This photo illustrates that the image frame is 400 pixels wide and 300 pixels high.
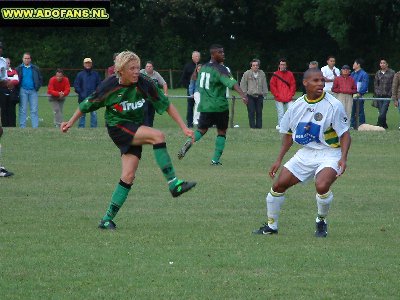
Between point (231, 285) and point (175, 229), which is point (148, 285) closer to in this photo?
point (231, 285)

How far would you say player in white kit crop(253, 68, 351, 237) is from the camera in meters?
9.66

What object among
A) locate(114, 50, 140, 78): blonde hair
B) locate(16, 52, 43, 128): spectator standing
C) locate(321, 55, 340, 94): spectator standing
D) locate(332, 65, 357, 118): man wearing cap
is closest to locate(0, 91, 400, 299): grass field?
locate(114, 50, 140, 78): blonde hair

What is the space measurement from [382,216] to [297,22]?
149 feet

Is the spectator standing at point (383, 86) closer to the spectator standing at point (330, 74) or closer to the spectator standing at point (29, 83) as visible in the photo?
the spectator standing at point (330, 74)

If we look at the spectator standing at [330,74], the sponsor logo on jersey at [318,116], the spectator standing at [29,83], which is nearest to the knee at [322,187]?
the sponsor logo on jersey at [318,116]

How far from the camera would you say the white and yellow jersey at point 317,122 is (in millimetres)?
9672

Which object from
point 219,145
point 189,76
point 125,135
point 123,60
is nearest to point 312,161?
point 125,135

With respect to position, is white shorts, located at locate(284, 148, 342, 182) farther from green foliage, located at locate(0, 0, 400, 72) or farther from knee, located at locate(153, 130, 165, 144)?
green foliage, located at locate(0, 0, 400, 72)

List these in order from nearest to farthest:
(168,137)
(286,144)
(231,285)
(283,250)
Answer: (231,285) < (283,250) < (286,144) < (168,137)

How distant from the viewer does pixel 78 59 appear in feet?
182

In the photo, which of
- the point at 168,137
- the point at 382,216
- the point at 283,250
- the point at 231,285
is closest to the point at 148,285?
the point at 231,285

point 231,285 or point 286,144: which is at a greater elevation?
point 286,144

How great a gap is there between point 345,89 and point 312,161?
1601 cm

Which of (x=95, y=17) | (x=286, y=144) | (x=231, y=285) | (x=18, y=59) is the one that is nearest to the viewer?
(x=231, y=285)
